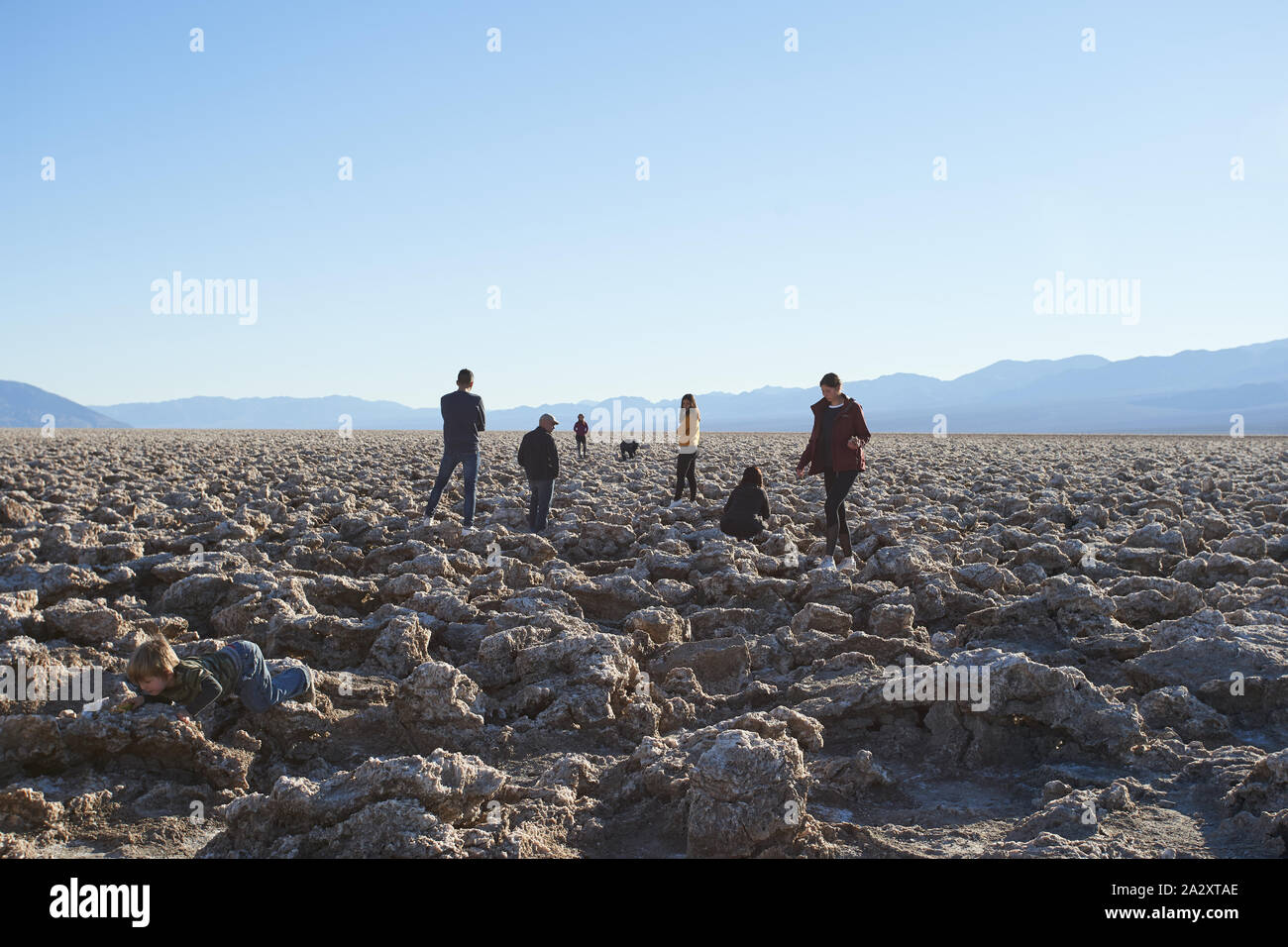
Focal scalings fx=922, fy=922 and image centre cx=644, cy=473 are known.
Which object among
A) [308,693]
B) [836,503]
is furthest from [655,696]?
[836,503]

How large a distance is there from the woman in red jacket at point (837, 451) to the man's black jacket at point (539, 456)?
2731mm

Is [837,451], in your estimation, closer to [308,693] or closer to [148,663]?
[308,693]

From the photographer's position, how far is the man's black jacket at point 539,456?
30.6 feet

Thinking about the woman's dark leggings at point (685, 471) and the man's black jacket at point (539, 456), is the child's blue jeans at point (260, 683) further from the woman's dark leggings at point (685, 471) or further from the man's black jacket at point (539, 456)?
the woman's dark leggings at point (685, 471)

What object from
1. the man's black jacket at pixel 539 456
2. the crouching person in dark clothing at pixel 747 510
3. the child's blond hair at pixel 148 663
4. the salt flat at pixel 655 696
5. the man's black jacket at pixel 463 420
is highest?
the man's black jacket at pixel 463 420

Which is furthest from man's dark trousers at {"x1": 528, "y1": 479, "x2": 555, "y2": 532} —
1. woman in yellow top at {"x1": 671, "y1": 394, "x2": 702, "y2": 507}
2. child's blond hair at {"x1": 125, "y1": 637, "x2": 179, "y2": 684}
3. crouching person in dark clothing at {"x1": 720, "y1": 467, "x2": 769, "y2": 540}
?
child's blond hair at {"x1": 125, "y1": 637, "x2": 179, "y2": 684}

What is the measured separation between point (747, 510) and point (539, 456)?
221 centimetres

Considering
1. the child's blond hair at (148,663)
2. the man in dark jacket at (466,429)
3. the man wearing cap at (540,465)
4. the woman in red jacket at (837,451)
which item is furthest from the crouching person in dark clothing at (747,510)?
the child's blond hair at (148,663)

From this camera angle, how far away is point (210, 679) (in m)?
3.96

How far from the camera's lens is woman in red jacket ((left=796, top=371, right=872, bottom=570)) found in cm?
770

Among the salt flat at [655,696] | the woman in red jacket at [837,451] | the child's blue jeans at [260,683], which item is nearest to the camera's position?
the salt flat at [655,696]

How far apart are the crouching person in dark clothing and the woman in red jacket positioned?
0.82 m

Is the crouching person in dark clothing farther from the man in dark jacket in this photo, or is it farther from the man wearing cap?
the man in dark jacket

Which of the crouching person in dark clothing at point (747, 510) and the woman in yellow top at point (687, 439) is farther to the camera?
the woman in yellow top at point (687, 439)
